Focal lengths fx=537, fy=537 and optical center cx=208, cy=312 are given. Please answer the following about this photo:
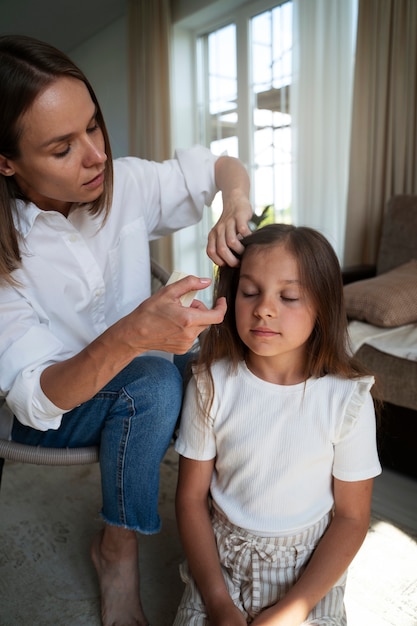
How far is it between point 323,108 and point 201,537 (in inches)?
109

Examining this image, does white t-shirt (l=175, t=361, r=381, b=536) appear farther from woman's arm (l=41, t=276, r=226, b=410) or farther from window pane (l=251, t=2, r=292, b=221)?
window pane (l=251, t=2, r=292, b=221)

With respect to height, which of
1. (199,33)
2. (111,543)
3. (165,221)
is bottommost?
→ (111,543)

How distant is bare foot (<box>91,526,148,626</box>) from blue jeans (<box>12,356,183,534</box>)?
0.09 meters

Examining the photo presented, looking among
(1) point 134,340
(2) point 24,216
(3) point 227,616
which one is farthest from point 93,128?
(3) point 227,616

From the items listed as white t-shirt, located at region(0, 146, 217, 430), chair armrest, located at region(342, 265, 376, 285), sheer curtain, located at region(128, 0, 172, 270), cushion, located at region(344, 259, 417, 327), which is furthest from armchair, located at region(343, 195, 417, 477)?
sheer curtain, located at region(128, 0, 172, 270)

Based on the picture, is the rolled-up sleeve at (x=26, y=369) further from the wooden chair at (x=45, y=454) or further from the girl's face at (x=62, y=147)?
the girl's face at (x=62, y=147)

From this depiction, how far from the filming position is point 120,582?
3.89ft

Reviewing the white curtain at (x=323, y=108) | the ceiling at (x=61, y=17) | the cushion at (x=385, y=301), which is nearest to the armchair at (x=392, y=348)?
the cushion at (x=385, y=301)

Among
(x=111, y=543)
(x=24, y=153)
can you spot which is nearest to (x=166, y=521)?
(x=111, y=543)

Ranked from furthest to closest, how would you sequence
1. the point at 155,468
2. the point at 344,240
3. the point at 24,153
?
1. the point at 344,240
2. the point at 155,468
3. the point at 24,153

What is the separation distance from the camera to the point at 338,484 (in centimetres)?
104

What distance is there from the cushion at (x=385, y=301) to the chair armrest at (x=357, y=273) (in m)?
0.37

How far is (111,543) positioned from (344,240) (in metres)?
2.26

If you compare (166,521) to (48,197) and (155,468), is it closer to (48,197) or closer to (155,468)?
(155,468)
